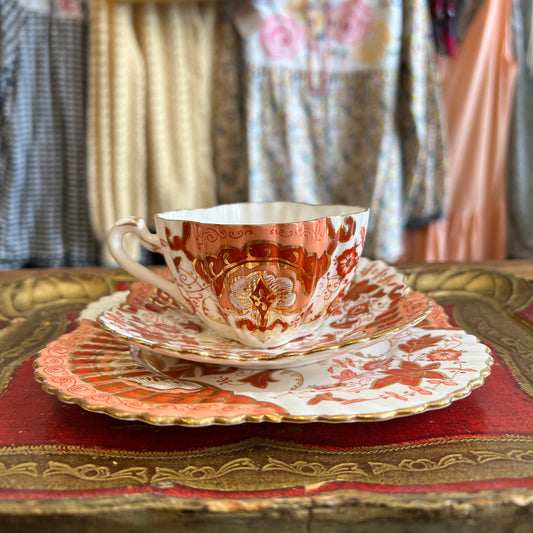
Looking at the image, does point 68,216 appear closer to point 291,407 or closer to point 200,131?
point 200,131

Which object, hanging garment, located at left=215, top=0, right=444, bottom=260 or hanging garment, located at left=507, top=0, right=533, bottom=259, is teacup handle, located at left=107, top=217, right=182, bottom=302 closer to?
hanging garment, located at left=215, top=0, right=444, bottom=260

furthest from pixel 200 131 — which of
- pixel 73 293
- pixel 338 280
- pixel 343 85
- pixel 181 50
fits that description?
pixel 338 280

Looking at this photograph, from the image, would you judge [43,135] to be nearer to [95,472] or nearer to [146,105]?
[146,105]

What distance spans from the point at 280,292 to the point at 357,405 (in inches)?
3.8

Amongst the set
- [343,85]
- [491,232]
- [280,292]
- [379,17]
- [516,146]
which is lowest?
[491,232]

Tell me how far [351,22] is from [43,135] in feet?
2.76

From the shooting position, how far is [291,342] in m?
0.37

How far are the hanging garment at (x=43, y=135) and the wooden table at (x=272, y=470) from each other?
45.5 inches

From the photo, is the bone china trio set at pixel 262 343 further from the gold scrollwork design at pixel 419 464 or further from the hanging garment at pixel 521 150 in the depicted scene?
the hanging garment at pixel 521 150

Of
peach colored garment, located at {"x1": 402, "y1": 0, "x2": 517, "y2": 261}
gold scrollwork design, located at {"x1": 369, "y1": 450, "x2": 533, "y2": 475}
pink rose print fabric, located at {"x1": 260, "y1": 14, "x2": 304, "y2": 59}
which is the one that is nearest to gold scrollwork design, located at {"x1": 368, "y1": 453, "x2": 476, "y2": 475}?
gold scrollwork design, located at {"x1": 369, "y1": 450, "x2": 533, "y2": 475}

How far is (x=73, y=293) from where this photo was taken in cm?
59

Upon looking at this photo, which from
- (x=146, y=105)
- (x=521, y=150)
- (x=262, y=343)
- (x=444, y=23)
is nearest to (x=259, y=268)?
(x=262, y=343)

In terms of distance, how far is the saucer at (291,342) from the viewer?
301 mm

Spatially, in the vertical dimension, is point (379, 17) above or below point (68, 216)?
above
